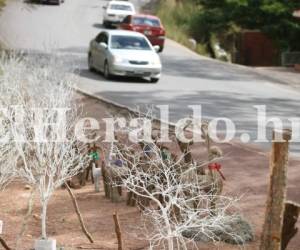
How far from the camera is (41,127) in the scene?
10.3 meters

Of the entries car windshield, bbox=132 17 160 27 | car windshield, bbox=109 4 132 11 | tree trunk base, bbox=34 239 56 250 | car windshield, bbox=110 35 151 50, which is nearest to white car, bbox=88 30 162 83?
car windshield, bbox=110 35 151 50

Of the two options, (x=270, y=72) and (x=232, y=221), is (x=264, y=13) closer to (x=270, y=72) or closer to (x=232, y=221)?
(x=270, y=72)

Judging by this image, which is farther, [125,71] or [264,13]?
[264,13]

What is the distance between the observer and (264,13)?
33.4 metres

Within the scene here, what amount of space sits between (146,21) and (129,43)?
968 centimetres

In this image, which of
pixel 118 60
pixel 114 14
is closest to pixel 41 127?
pixel 118 60

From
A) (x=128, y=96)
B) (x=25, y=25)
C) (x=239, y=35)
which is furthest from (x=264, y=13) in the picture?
(x=128, y=96)

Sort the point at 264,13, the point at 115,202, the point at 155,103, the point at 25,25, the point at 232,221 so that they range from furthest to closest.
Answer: the point at 25,25
the point at 264,13
the point at 155,103
the point at 115,202
the point at 232,221

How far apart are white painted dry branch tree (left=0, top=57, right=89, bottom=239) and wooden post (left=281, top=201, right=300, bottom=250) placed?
2.85 metres

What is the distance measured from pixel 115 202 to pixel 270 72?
17182mm

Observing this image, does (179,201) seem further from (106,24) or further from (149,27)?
(106,24)

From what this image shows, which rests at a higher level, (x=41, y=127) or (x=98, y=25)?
(x=98, y=25)

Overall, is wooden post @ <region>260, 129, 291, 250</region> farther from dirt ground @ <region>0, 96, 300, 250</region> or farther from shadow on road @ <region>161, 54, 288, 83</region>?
shadow on road @ <region>161, 54, 288, 83</region>

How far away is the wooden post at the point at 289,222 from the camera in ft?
30.1
